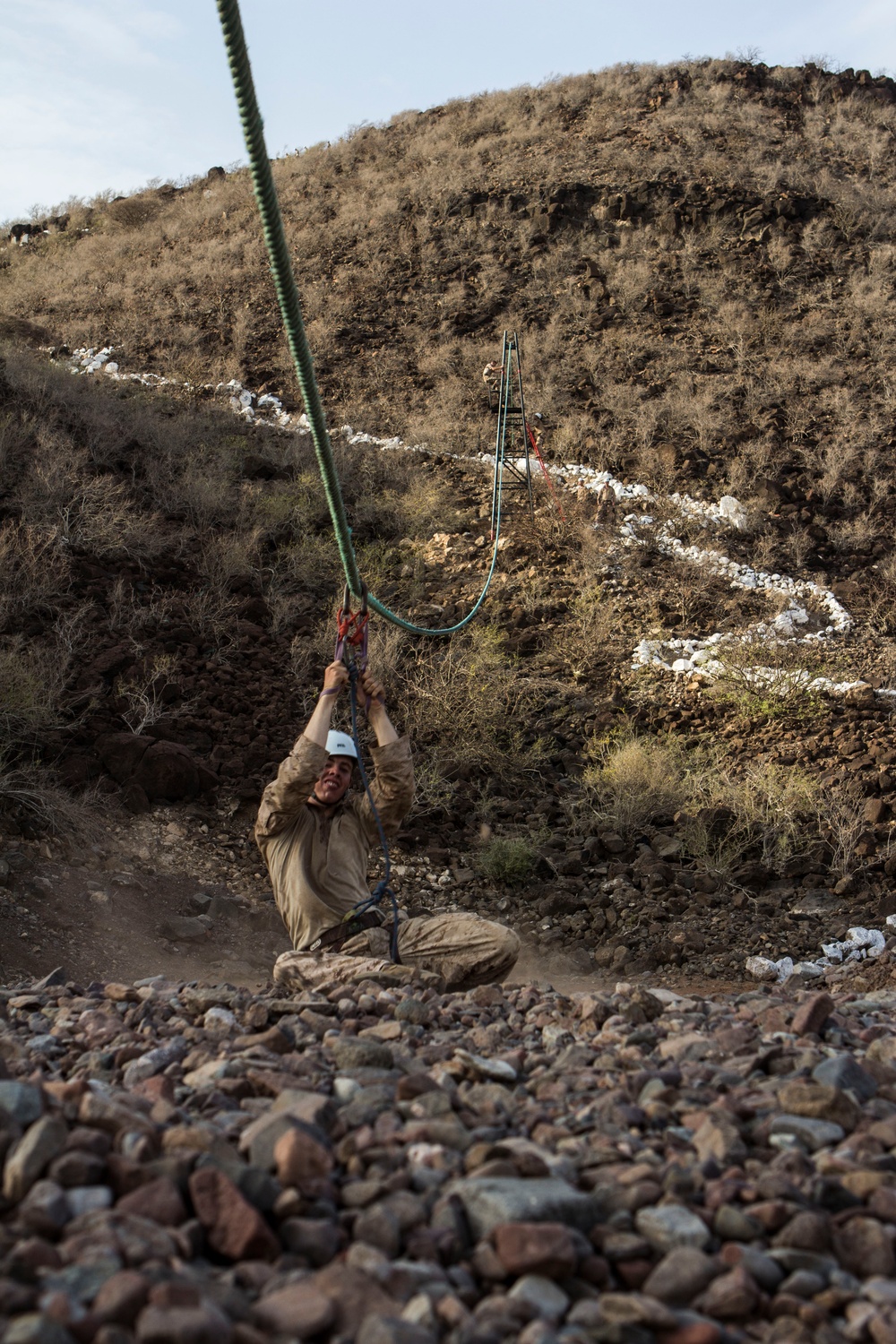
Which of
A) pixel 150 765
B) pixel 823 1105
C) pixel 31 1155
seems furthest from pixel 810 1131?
pixel 150 765

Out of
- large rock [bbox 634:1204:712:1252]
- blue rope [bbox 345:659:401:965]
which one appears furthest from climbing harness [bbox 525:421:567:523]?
large rock [bbox 634:1204:712:1252]

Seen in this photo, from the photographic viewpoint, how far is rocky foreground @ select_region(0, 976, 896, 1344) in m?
1.47

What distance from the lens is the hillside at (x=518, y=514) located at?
7.02 metres

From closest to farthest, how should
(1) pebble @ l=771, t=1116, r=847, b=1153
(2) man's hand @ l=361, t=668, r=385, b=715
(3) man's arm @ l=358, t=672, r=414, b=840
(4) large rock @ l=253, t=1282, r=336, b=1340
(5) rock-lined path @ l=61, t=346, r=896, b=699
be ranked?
(4) large rock @ l=253, t=1282, r=336, b=1340 < (1) pebble @ l=771, t=1116, r=847, b=1153 < (2) man's hand @ l=361, t=668, r=385, b=715 < (3) man's arm @ l=358, t=672, r=414, b=840 < (5) rock-lined path @ l=61, t=346, r=896, b=699

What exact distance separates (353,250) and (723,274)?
757cm

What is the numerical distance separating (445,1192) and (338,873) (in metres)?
2.72

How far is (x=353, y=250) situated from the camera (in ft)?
66.1

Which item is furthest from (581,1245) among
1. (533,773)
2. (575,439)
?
(575,439)

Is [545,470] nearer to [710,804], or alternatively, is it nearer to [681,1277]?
[710,804]

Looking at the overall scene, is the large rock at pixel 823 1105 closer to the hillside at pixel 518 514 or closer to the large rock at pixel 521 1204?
the large rock at pixel 521 1204

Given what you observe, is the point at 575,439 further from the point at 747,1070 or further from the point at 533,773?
the point at 747,1070

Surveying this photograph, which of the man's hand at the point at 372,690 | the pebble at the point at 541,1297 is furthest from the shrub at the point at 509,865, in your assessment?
the pebble at the point at 541,1297

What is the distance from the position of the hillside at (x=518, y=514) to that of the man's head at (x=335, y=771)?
223 cm

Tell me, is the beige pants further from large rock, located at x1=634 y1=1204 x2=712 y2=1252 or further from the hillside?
large rock, located at x1=634 y1=1204 x2=712 y2=1252
